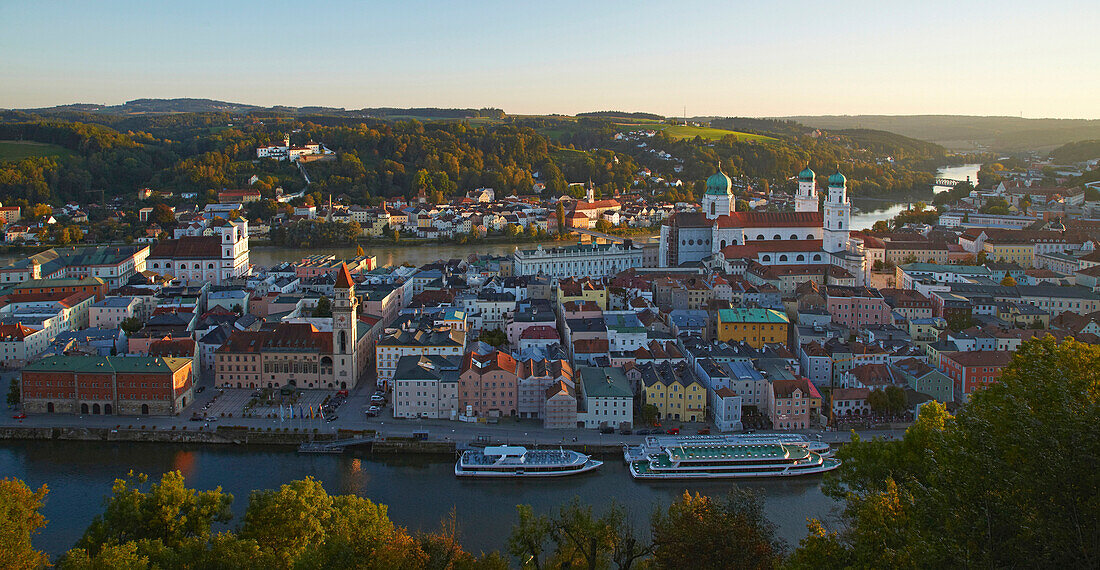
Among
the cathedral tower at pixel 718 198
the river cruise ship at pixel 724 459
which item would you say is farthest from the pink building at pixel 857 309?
the cathedral tower at pixel 718 198

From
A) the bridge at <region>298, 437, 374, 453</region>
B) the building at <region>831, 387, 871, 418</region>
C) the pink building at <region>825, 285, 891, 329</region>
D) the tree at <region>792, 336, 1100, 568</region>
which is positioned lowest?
the bridge at <region>298, 437, 374, 453</region>

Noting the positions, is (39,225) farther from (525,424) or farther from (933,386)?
(933,386)

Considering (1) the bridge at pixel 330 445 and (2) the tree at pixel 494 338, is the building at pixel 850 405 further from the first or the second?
(1) the bridge at pixel 330 445

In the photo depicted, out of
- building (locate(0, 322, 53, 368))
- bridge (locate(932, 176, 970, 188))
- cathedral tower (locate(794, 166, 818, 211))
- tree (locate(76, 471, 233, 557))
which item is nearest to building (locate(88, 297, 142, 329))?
building (locate(0, 322, 53, 368))

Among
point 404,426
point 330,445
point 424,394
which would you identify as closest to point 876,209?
point 424,394

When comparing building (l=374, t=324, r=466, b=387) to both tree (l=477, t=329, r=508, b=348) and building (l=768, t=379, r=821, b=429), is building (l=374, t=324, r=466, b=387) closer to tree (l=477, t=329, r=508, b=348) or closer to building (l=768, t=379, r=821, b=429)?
tree (l=477, t=329, r=508, b=348)

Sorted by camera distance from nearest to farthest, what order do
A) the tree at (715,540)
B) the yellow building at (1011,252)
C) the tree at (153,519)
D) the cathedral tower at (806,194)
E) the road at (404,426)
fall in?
the tree at (715,540) < the tree at (153,519) < the road at (404,426) < the yellow building at (1011,252) < the cathedral tower at (806,194)
